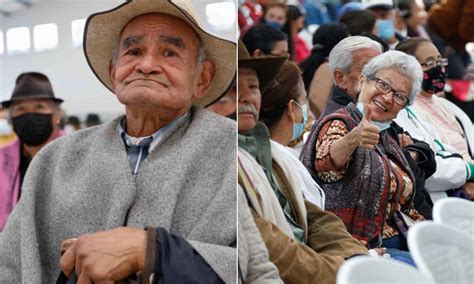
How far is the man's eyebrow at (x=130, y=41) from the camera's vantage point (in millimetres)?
2682

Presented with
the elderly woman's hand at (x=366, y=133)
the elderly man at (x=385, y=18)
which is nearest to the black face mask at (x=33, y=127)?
the elderly woman's hand at (x=366, y=133)

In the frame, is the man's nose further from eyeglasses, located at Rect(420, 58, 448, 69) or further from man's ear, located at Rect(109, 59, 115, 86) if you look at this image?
eyeglasses, located at Rect(420, 58, 448, 69)

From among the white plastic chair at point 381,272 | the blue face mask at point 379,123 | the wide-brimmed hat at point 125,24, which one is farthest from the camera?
the blue face mask at point 379,123

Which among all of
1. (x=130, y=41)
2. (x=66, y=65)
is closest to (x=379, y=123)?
(x=130, y=41)

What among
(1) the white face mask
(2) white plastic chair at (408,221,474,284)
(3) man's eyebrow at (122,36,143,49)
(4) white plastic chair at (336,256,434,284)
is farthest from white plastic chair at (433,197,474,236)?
(1) the white face mask

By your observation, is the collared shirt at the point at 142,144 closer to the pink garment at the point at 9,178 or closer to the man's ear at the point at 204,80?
the man's ear at the point at 204,80

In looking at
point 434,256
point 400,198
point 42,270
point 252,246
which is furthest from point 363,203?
point 42,270

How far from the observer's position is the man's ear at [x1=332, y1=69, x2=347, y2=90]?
280 cm

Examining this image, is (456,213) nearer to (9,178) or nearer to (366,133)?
(366,133)

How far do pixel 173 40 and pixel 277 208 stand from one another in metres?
0.50

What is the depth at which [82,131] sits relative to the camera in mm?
2795

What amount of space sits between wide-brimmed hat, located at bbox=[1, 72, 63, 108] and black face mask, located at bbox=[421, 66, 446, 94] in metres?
1.02

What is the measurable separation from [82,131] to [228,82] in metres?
0.42

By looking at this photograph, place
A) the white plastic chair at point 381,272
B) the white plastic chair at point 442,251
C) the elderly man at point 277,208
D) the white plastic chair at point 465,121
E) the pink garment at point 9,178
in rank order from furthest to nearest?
the white plastic chair at point 465,121
the pink garment at point 9,178
the elderly man at point 277,208
the white plastic chair at point 442,251
the white plastic chair at point 381,272
